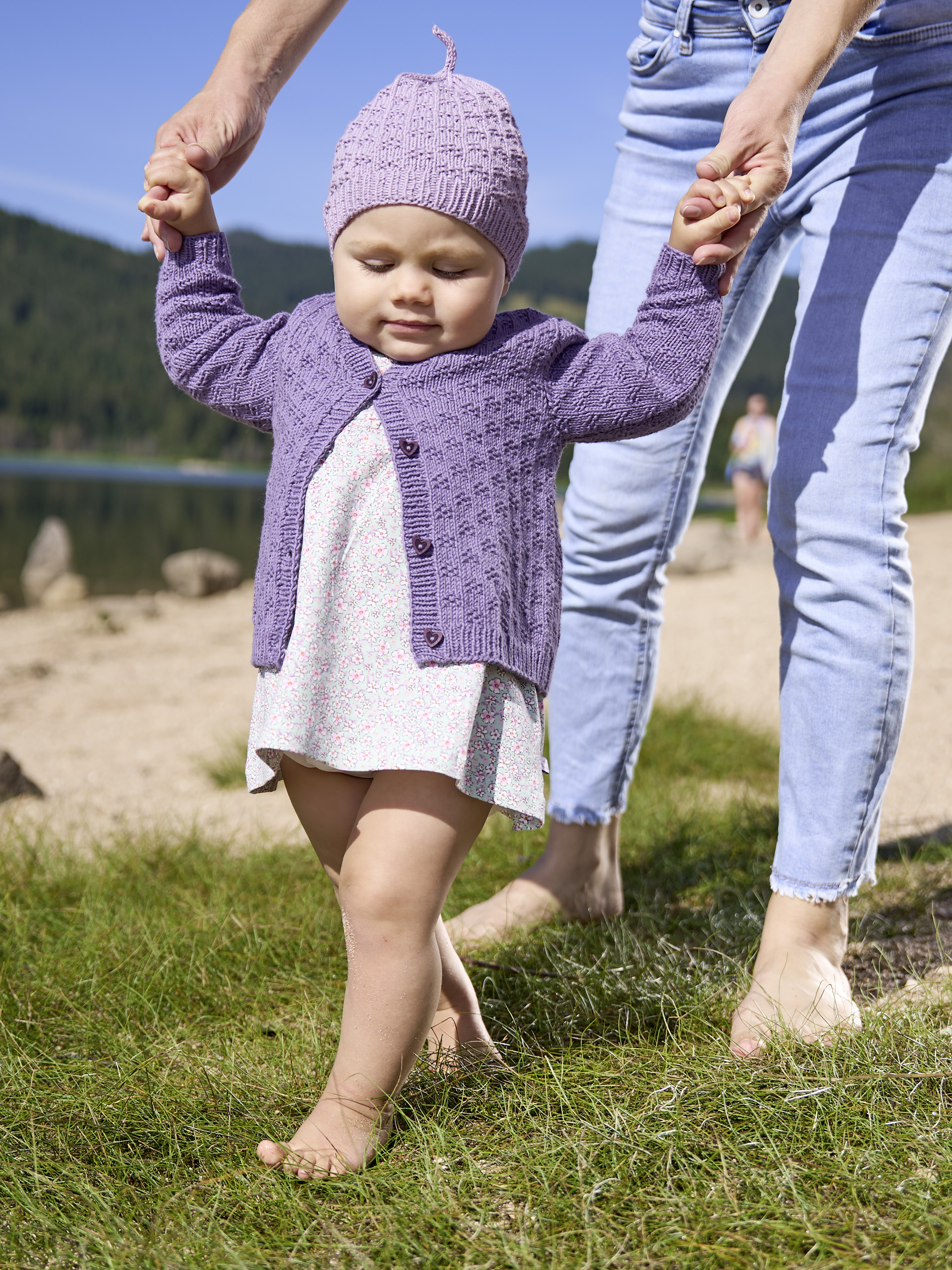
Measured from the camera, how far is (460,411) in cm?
151

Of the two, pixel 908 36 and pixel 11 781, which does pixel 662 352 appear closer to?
pixel 908 36

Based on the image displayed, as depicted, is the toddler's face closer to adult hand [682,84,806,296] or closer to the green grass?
adult hand [682,84,806,296]

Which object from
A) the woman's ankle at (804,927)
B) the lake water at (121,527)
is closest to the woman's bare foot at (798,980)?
the woman's ankle at (804,927)

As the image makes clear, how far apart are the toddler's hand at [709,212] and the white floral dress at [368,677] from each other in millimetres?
527

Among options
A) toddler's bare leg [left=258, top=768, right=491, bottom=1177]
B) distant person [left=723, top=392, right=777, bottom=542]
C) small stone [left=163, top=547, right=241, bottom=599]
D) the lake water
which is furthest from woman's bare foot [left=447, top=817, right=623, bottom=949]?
the lake water

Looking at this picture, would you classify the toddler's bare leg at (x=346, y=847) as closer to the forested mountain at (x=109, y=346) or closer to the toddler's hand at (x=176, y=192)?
the toddler's hand at (x=176, y=192)

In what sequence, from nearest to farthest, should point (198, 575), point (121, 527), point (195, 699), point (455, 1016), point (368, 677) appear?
point (368, 677), point (455, 1016), point (195, 699), point (198, 575), point (121, 527)

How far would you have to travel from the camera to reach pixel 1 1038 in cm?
181

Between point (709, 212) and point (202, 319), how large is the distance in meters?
0.77

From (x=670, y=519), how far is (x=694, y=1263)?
1.49 m

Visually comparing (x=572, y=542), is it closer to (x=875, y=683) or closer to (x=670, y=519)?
(x=670, y=519)

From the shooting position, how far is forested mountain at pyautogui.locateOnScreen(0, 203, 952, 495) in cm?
9306

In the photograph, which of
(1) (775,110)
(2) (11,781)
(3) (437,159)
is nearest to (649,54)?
(1) (775,110)

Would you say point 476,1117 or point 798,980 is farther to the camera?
point 798,980
